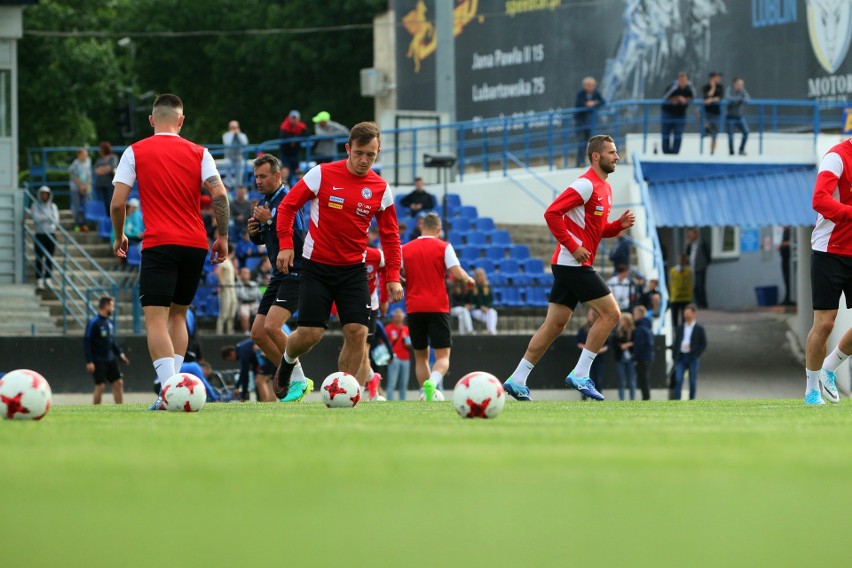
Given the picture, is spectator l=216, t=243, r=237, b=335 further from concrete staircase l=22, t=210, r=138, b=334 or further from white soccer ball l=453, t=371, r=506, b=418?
white soccer ball l=453, t=371, r=506, b=418

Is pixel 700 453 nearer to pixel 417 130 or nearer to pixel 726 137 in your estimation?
pixel 726 137

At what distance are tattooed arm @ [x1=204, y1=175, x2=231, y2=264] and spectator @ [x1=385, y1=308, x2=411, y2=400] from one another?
11.3m

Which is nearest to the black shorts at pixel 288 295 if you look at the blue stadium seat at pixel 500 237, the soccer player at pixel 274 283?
the soccer player at pixel 274 283

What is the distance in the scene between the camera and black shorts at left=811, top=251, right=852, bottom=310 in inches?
429

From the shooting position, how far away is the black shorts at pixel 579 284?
12.9 m

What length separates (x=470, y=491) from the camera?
489 centimetres

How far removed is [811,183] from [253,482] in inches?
1050

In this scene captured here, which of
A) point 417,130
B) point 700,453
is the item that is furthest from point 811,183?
point 700,453

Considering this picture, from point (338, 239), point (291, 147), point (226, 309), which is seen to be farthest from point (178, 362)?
point (291, 147)

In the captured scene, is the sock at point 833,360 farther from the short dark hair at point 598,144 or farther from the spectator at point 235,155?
the spectator at point 235,155

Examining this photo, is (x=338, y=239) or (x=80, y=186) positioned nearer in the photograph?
(x=338, y=239)

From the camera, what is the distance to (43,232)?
2773 cm

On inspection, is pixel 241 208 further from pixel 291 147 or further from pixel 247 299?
pixel 247 299

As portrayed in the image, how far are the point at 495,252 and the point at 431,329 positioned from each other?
13.1 metres
